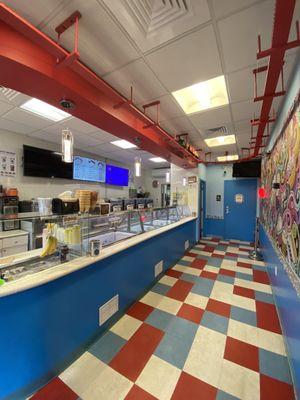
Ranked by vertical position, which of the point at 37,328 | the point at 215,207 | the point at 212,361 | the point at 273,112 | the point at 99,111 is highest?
the point at 273,112

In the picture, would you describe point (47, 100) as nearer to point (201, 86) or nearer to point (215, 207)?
point (201, 86)

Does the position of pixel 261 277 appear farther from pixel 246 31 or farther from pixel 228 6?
pixel 228 6

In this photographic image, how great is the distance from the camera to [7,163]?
3447 millimetres

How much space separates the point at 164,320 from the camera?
2020 mm

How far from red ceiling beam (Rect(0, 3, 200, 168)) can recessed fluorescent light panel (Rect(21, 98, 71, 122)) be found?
3.16ft

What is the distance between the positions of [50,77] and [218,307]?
121 inches

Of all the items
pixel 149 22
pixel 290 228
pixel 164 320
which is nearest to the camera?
pixel 149 22

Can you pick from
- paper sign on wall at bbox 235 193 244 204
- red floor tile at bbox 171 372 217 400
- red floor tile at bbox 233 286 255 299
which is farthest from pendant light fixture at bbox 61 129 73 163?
paper sign on wall at bbox 235 193 244 204

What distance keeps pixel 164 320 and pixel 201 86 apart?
2.81 metres

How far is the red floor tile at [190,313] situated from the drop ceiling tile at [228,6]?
9.25 ft

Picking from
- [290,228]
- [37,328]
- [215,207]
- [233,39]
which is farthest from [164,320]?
Result: [215,207]

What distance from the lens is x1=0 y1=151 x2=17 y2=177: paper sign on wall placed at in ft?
11.1

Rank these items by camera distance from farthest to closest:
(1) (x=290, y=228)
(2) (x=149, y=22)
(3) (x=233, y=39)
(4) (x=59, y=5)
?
1. (1) (x=290, y=228)
2. (3) (x=233, y=39)
3. (2) (x=149, y=22)
4. (4) (x=59, y=5)

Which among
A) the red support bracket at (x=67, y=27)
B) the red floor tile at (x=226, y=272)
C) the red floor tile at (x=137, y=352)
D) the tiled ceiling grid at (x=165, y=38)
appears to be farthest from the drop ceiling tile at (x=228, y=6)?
the red floor tile at (x=226, y=272)
